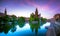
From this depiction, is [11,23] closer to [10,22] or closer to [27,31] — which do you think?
[10,22]

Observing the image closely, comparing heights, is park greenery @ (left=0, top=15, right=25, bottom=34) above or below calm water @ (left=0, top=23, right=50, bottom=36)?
above

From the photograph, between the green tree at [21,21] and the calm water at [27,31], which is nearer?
the calm water at [27,31]

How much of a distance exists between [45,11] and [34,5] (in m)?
0.36

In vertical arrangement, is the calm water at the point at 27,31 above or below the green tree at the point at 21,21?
below

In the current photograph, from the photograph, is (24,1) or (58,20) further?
(24,1)

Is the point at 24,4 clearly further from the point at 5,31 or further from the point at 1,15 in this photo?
the point at 5,31

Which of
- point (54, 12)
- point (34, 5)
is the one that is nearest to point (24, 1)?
point (34, 5)

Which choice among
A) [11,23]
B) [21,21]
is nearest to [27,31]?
[21,21]

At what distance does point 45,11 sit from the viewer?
3.20 m

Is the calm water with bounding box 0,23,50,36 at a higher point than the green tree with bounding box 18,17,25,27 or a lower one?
lower

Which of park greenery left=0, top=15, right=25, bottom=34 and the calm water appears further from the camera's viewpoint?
park greenery left=0, top=15, right=25, bottom=34

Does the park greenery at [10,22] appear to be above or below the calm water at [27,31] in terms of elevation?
above

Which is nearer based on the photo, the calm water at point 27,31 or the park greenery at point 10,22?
the calm water at point 27,31

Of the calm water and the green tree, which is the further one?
the green tree
